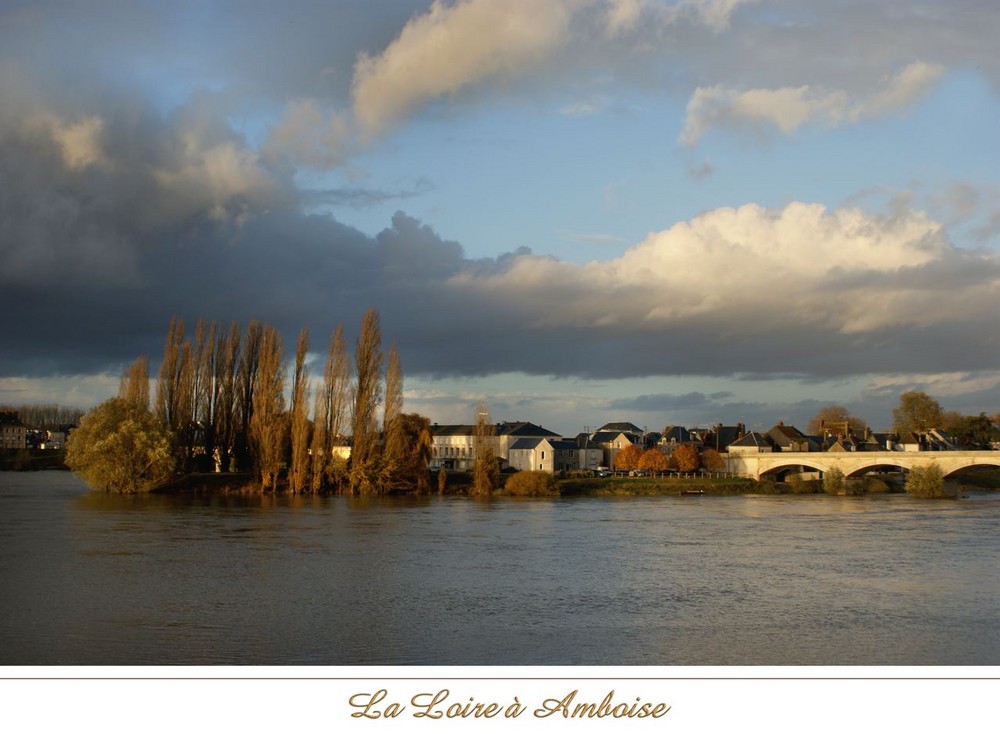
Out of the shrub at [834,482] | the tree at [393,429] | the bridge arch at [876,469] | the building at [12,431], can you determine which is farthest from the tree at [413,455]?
the building at [12,431]

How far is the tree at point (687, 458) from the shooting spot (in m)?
53.0

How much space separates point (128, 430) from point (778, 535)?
23.5 meters

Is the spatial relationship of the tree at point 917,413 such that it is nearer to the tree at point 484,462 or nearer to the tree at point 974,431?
the tree at point 974,431

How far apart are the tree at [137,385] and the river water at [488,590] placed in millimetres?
12117

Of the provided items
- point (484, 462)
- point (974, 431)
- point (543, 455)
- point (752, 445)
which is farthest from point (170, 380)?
point (974, 431)

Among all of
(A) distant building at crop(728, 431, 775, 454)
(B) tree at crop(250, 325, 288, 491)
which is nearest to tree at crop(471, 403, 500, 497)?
(B) tree at crop(250, 325, 288, 491)

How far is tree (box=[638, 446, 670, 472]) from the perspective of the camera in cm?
5462

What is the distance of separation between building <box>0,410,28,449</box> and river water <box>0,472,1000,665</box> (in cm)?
6137

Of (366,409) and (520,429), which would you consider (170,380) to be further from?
(520,429)

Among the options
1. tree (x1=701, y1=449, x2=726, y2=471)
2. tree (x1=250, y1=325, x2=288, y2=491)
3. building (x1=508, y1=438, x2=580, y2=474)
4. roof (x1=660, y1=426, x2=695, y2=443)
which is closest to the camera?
tree (x1=250, y1=325, x2=288, y2=491)

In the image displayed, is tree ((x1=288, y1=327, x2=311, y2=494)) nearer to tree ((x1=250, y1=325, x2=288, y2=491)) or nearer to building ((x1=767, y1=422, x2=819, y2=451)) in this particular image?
tree ((x1=250, y1=325, x2=288, y2=491))

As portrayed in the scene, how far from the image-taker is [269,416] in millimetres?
38812

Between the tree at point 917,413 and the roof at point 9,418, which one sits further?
the roof at point 9,418

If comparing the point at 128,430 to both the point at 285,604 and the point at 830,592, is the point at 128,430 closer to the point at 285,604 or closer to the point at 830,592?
the point at 285,604
